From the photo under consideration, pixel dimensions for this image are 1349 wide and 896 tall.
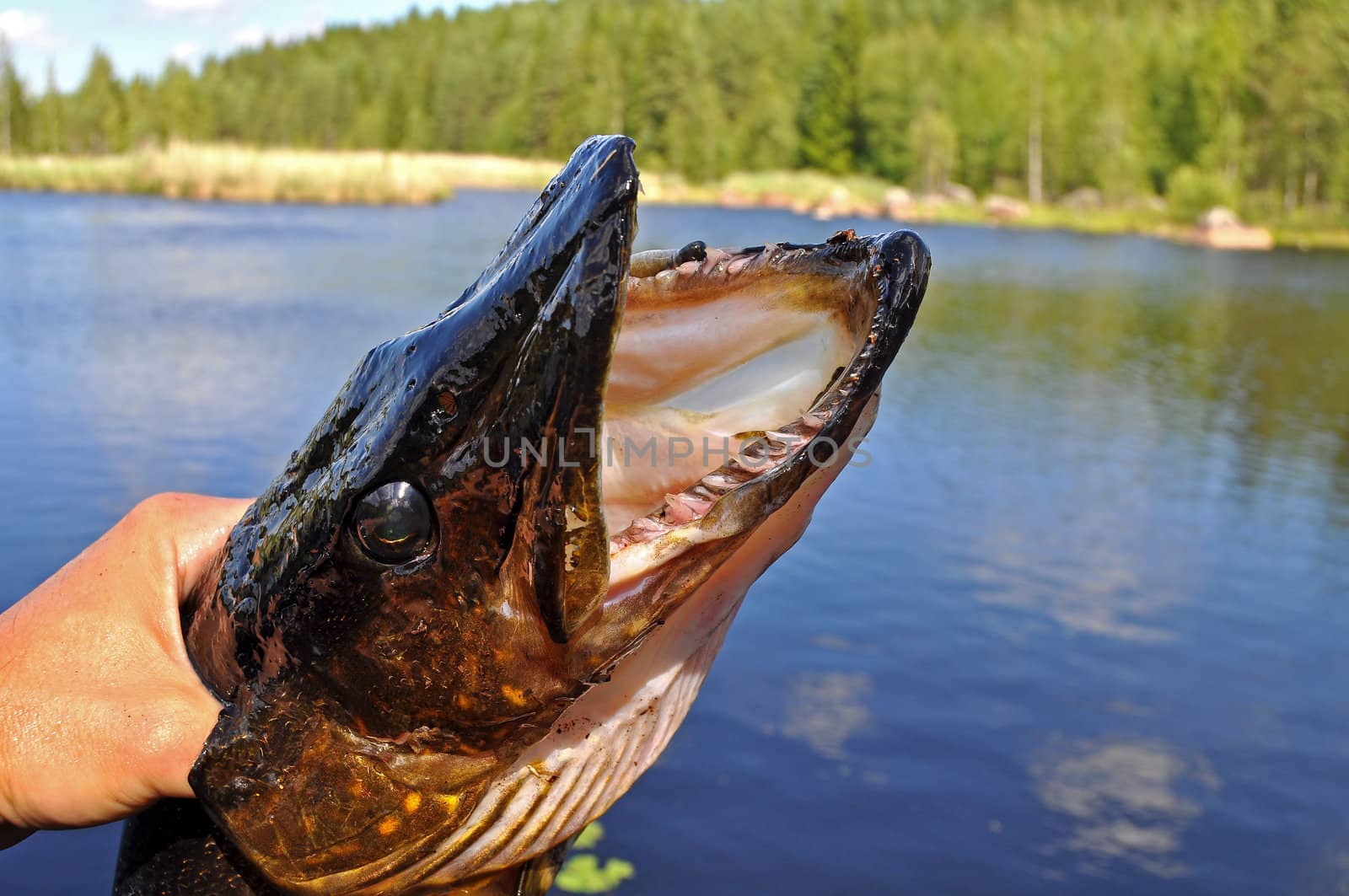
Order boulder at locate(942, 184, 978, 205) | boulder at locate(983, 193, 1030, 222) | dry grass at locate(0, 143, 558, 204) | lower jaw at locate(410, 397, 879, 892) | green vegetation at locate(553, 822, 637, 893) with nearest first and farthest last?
lower jaw at locate(410, 397, 879, 892) → green vegetation at locate(553, 822, 637, 893) → dry grass at locate(0, 143, 558, 204) → boulder at locate(983, 193, 1030, 222) → boulder at locate(942, 184, 978, 205)

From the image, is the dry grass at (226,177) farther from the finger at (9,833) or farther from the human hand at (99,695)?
the finger at (9,833)

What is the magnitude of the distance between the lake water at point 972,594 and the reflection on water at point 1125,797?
0.8 inches

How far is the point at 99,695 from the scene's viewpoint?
151cm

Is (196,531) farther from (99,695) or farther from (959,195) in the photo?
(959,195)

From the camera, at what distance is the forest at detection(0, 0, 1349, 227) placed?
185 feet

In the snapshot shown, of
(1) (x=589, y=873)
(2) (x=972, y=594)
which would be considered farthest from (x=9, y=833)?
(2) (x=972, y=594)

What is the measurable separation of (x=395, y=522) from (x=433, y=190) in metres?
50.3

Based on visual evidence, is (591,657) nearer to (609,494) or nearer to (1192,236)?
(609,494)

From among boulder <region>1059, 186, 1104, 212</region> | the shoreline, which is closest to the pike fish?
the shoreline

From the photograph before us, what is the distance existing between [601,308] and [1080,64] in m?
77.3

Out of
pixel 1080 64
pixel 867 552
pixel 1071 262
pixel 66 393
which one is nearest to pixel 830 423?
pixel 867 552

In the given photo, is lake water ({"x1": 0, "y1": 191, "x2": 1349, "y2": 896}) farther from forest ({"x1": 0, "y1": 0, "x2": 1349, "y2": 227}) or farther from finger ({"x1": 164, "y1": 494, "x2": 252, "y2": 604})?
forest ({"x1": 0, "y1": 0, "x2": 1349, "y2": 227})

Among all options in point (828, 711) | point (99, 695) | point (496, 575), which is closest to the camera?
point (496, 575)

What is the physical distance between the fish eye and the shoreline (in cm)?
4439
